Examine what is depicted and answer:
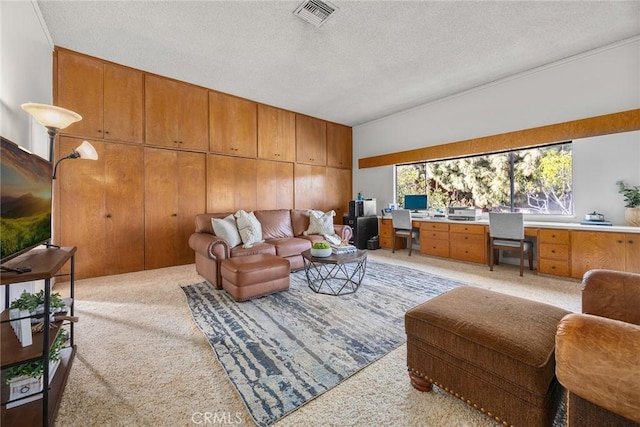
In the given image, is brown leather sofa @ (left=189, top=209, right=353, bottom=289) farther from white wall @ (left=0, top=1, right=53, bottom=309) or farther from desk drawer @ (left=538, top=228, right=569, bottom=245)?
desk drawer @ (left=538, top=228, right=569, bottom=245)

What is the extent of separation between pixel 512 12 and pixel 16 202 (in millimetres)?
4190

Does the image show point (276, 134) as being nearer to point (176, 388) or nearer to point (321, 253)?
point (321, 253)

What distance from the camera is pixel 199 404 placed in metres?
1.35

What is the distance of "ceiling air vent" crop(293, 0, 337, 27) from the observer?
8.13ft

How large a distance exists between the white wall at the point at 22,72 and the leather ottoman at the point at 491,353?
2625 mm

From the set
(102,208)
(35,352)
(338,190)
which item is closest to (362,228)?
(338,190)

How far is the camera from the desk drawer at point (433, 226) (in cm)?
455

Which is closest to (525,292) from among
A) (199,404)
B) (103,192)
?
(199,404)

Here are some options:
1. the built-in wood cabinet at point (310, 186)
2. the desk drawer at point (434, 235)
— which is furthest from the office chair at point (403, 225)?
the built-in wood cabinet at point (310, 186)

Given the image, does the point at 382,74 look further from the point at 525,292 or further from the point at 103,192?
the point at 103,192

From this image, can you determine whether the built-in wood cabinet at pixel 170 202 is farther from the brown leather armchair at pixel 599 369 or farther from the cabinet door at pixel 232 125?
the brown leather armchair at pixel 599 369

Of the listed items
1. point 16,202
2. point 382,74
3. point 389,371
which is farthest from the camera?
point 382,74

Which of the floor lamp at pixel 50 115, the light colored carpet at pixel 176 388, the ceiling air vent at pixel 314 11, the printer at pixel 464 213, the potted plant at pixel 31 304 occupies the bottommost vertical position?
the light colored carpet at pixel 176 388

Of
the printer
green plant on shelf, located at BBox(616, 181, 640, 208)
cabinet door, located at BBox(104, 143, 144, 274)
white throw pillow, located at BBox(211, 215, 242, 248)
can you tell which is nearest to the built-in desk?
the printer
